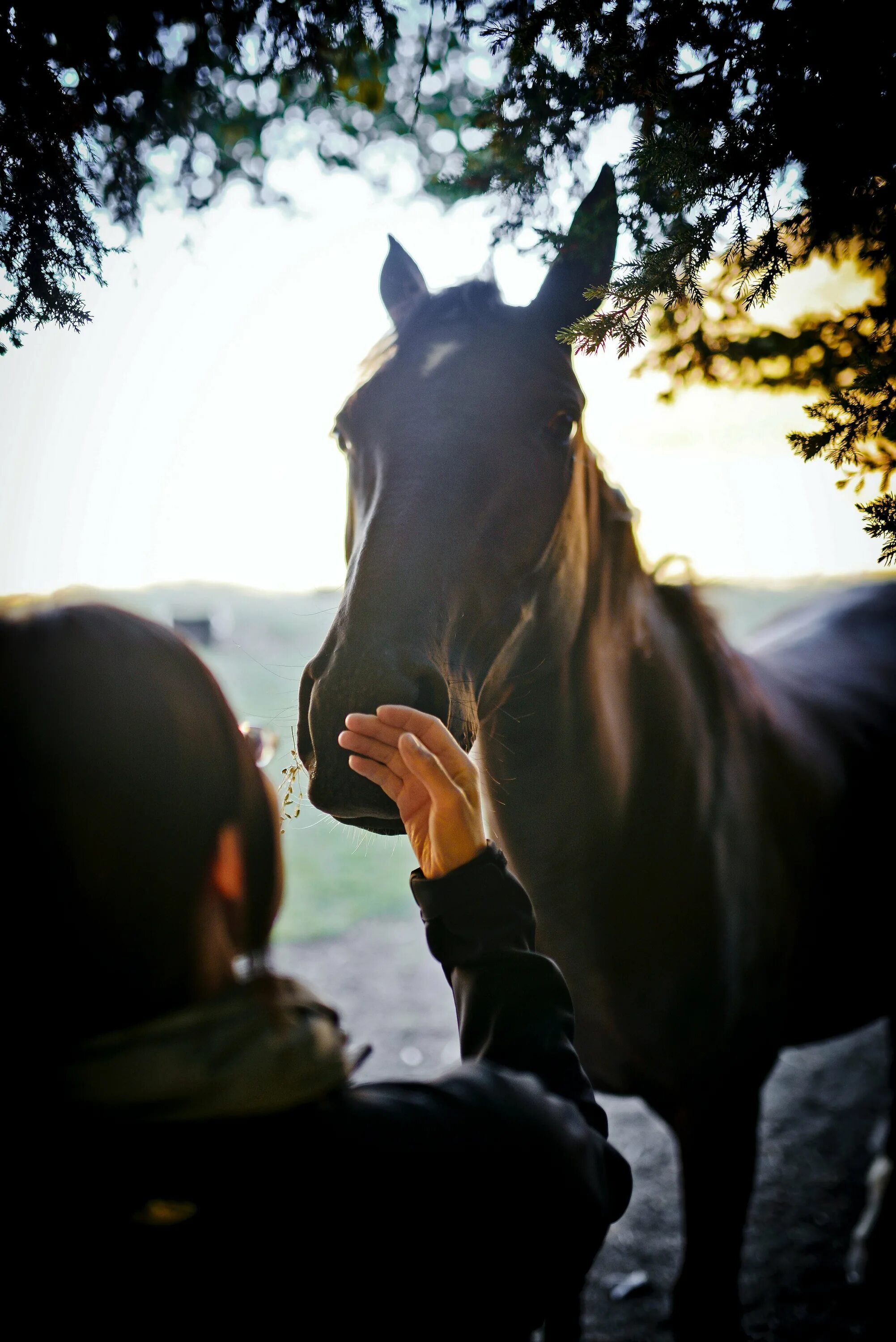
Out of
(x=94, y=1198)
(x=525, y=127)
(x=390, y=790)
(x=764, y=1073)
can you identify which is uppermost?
(x=525, y=127)

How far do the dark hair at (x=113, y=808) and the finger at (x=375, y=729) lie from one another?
0.25 meters

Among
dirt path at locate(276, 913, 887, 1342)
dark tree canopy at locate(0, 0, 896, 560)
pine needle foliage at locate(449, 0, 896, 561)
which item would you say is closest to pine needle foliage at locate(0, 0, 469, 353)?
dark tree canopy at locate(0, 0, 896, 560)

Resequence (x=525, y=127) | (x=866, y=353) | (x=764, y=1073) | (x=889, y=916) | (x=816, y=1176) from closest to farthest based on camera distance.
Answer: (x=866, y=353) → (x=525, y=127) → (x=764, y=1073) → (x=889, y=916) → (x=816, y=1176)

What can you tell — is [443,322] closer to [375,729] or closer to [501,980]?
[375,729]

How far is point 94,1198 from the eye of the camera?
2.06ft

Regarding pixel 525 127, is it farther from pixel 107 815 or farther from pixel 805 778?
pixel 805 778

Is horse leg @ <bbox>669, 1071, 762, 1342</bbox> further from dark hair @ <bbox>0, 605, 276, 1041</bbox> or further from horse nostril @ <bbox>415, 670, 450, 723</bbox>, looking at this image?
dark hair @ <bbox>0, 605, 276, 1041</bbox>

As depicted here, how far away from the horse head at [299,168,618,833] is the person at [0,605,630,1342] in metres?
0.41

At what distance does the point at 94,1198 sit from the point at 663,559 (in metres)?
1.92

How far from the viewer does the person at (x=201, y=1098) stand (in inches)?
25.2

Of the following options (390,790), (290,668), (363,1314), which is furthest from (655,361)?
(363,1314)

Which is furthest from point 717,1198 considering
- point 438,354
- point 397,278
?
point 397,278

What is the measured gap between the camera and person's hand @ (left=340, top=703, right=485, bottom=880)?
942 mm

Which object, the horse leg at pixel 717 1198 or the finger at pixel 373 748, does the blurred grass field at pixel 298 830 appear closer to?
the horse leg at pixel 717 1198
